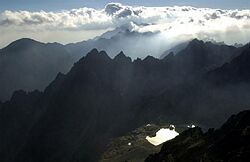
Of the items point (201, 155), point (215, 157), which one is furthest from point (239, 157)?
point (201, 155)

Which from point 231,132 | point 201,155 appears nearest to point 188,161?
point 201,155

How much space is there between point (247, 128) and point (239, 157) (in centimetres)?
2759

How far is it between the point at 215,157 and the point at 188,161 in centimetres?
1589

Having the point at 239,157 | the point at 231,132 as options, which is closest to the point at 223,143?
→ the point at 231,132

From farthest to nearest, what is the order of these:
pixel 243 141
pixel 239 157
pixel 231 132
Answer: pixel 231 132
pixel 243 141
pixel 239 157

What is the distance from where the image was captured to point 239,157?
17150 cm

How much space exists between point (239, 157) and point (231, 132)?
2895 centimetres

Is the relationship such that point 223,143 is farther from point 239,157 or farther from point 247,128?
point 239,157

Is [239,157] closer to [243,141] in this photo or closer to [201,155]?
[243,141]

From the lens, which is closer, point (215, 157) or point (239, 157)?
point (239, 157)

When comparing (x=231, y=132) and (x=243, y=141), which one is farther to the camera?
(x=231, y=132)

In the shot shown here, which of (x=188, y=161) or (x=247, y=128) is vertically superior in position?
(x=247, y=128)

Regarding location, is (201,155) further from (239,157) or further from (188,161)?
(239,157)

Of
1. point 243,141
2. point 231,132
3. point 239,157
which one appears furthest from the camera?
point 231,132
